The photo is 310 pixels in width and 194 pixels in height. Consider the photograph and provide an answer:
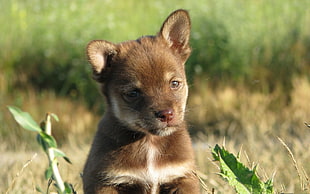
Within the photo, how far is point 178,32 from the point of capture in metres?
4.72

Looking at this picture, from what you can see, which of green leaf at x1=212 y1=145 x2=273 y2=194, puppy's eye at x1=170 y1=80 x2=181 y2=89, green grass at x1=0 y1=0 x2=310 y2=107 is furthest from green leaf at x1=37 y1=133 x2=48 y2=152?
green grass at x1=0 y1=0 x2=310 y2=107

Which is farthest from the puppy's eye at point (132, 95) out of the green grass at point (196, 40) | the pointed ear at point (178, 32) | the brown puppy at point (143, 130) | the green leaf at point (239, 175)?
the green grass at point (196, 40)

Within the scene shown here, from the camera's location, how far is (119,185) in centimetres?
411

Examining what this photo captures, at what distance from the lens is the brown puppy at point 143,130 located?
4.04m

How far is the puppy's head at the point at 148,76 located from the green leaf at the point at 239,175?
48 centimetres

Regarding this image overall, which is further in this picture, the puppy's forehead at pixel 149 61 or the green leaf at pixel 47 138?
the puppy's forehead at pixel 149 61

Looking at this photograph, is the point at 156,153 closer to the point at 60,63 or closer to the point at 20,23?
the point at 60,63

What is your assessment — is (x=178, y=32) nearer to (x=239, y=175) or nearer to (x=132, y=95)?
Answer: (x=132, y=95)

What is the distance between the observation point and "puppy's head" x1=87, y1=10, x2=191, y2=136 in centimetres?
403

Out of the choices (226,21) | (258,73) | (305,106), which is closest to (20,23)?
(226,21)

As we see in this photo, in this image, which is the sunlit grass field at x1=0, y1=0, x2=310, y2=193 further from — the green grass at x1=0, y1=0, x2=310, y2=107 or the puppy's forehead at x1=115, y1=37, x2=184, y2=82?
the puppy's forehead at x1=115, y1=37, x2=184, y2=82

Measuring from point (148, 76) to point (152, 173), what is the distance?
691 millimetres

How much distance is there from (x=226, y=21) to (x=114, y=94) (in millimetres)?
8768

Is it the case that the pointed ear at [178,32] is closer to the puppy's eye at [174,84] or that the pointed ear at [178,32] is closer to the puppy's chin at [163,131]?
the puppy's eye at [174,84]
